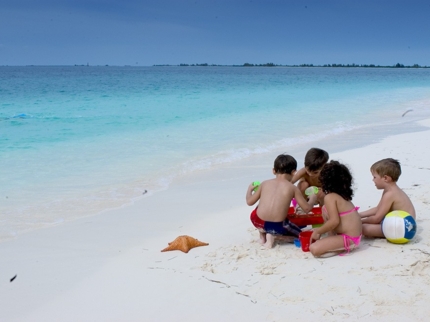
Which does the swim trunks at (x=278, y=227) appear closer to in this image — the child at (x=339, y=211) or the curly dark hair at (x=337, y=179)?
the child at (x=339, y=211)

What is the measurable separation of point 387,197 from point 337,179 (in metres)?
0.66

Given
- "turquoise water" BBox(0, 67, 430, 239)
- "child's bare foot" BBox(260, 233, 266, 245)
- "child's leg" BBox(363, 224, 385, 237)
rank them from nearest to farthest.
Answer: "child's leg" BBox(363, 224, 385, 237)
"child's bare foot" BBox(260, 233, 266, 245)
"turquoise water" BBox(0, 67, 430, 239)

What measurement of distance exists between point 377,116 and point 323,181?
14344 mm

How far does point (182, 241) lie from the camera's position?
423 centimetres

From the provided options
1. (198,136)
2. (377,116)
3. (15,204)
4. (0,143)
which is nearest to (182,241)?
(15,204)

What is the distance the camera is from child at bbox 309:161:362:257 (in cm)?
390

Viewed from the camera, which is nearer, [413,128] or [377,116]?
[413,128]

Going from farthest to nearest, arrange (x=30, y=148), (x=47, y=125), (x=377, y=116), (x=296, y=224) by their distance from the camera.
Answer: (x=377, y=116), (x=47, y=125), (x=30, y=148), (x=296, y=224)

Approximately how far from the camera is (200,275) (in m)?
3.62

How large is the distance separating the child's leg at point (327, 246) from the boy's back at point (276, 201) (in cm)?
47

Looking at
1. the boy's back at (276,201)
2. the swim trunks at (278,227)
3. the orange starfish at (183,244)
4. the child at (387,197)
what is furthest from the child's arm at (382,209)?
the orange starfish at (183,244)

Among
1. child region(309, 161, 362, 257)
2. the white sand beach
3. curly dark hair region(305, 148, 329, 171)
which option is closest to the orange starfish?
the white sand beach

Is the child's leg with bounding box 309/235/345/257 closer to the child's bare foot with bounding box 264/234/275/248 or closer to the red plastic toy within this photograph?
the child's bare foot with bounding box 264/234/275/248

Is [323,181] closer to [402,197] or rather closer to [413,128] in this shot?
[402,197]
